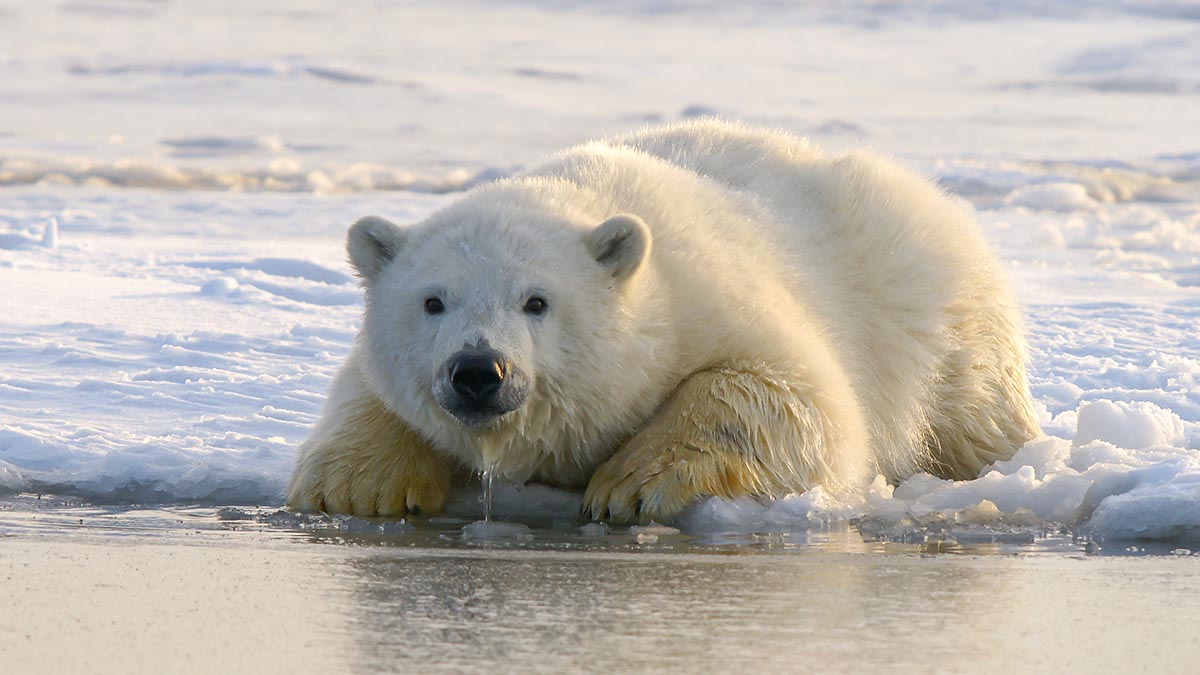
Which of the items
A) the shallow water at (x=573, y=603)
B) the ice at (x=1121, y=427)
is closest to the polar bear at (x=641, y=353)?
the ice at (x=1121, y=427)

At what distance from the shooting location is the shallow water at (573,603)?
299 centimetres

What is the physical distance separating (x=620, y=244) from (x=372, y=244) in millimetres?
839

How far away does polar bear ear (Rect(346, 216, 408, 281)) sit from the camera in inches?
216

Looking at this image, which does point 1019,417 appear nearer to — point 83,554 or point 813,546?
point 813,546

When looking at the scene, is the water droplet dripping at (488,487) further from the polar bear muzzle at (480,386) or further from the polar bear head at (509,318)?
the polar bear muzzle at (480,386)

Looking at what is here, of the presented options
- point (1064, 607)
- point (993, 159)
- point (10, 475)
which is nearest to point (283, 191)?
point (993, 159)

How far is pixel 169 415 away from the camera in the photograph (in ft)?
23.5

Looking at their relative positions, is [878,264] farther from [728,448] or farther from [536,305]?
[536,305]

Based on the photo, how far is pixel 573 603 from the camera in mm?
3473

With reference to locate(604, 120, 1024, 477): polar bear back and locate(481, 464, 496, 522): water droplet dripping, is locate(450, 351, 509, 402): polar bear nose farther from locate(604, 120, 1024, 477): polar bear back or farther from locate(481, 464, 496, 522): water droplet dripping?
locate(604, 120, 1024, 477): polar bear back

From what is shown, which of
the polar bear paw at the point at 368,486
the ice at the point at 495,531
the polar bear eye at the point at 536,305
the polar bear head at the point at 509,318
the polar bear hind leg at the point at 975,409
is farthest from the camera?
the polar bear hind leg at the point at 975,409

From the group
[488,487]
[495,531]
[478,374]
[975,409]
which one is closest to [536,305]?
[478,374]

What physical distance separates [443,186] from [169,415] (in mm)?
9020

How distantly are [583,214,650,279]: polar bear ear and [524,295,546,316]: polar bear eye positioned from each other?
0.25 metres
